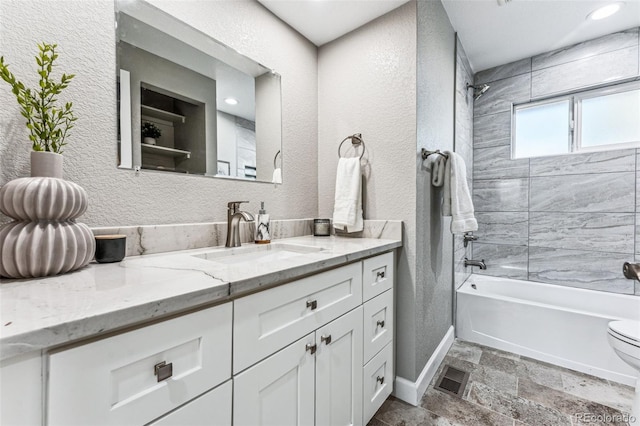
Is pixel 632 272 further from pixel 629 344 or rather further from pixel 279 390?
pixel 279 390

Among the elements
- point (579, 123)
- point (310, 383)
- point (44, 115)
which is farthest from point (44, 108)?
point (579, 123)

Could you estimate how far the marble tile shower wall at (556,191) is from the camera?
2182 millimetres

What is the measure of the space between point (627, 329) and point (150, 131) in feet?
8.02

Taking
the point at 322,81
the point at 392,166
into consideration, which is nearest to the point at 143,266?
the point at 392,166

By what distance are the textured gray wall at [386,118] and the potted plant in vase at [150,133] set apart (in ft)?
3.46

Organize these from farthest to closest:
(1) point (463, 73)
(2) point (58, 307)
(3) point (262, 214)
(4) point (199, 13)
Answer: (1) point (463, 73) < (3) point (262, 214) < (4) point (199, 13) < (2) point (58, 307)

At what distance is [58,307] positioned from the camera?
1.61 ft

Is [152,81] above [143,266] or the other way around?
above

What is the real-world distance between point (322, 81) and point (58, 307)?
187cm

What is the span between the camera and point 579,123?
244 centimetres

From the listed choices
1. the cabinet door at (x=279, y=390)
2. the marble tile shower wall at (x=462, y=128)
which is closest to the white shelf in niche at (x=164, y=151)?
the cabinet door at (x=279, y=390)

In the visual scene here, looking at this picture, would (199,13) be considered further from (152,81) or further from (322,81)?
(322,81)

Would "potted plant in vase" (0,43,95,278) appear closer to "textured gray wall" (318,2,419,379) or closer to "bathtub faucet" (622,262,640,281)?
"textured gray wall" (318,2,419,379)

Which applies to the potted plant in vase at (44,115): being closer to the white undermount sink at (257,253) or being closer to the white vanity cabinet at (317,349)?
the white undermount sink at (257,253)
